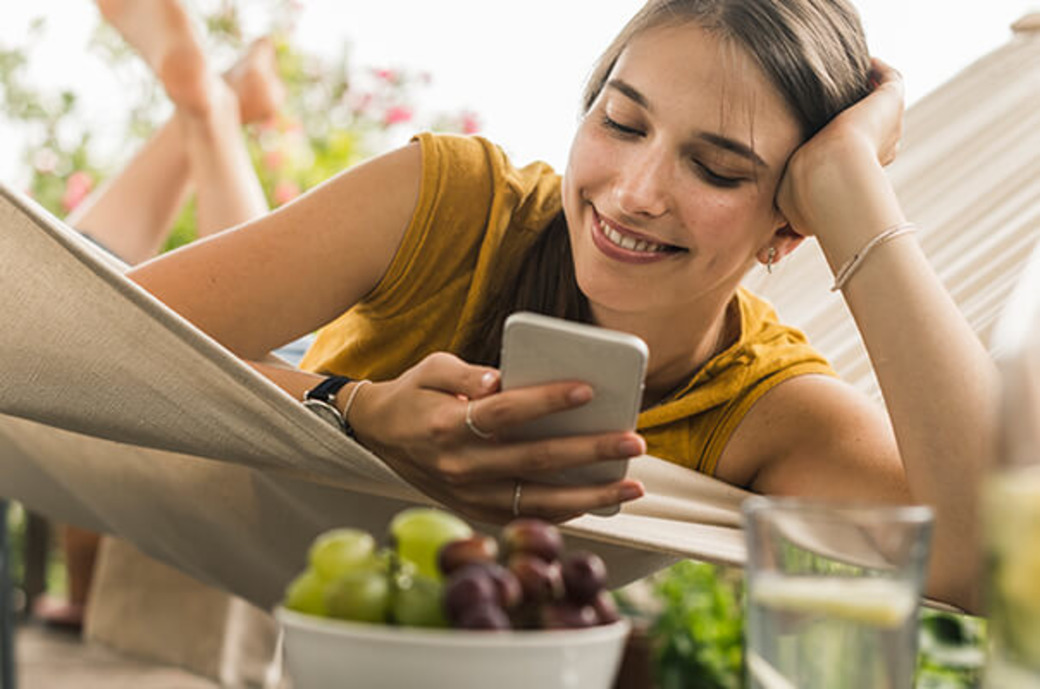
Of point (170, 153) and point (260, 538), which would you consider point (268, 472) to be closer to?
point (260, 538)

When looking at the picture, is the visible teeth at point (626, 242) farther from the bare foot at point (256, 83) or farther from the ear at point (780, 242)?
the bare foot at point (256, 83)

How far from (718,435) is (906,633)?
1.01 m

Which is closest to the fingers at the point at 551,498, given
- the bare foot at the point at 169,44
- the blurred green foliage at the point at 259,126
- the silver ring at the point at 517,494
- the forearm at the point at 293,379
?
the silver ring at the point at 517,494

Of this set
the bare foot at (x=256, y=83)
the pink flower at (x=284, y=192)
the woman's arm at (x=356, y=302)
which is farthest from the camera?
the pink flower at (x=284, y=192)

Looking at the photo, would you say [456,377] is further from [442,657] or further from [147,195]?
[147,195]

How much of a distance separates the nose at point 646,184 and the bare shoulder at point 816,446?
1.17 feet

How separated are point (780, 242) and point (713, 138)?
0.83ft

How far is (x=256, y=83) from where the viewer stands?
255 centimetres

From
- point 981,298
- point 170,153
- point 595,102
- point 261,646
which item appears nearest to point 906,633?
point 595,102

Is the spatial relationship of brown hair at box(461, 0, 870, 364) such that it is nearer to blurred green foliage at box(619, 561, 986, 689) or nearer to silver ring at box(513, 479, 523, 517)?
silver ring at box(513, 479, 523, 517)

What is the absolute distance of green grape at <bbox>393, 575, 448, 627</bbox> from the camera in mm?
485

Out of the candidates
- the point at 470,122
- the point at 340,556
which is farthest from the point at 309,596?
the point at 470,122

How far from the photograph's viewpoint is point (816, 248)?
6.07 ft

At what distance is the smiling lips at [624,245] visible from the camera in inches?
52.6
